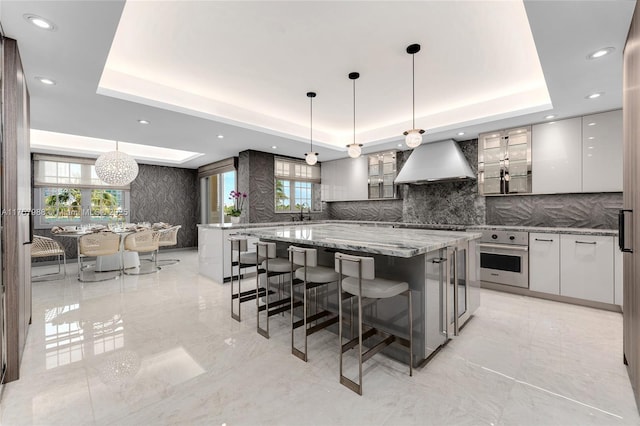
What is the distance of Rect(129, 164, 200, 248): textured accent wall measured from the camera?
747 cm

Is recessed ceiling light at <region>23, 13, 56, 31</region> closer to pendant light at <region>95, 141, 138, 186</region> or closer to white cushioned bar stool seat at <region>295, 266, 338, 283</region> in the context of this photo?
→ white cushioned bar stool seat at <region>295, 266, 338, 283</region>

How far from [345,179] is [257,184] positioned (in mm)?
2108

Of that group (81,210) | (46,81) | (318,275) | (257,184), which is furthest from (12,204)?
(81,210)

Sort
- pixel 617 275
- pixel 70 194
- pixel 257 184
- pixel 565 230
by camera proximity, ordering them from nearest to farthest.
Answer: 1. pixel 617 275
2. pixel 565 230
3. pixel 257 184
4. pixel 70 194

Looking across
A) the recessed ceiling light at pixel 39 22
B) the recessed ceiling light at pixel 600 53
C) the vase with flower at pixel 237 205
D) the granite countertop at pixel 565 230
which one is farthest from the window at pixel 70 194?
the recessed ceiling light at pixel 600 53

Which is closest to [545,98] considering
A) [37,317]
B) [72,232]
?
[37,317]

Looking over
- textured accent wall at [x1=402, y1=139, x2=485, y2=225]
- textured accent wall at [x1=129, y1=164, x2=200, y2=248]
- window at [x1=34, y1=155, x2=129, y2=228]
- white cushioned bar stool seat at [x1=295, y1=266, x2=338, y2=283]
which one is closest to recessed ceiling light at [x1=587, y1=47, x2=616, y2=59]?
textured accent wall at [x1=402, y1=139, x2=485, y2=225]

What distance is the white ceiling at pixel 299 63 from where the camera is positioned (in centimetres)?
204

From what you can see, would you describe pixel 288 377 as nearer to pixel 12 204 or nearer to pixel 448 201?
pixel 12 204

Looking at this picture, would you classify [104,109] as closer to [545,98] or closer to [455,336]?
[455,336]

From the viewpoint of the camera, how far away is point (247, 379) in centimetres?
199

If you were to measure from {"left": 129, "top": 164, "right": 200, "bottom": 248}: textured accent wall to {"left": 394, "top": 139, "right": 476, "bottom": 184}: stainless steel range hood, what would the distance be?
245 inches

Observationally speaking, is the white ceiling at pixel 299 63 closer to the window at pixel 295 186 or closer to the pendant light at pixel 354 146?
the pendant light at pixel 354 146

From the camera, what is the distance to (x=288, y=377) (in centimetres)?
201
